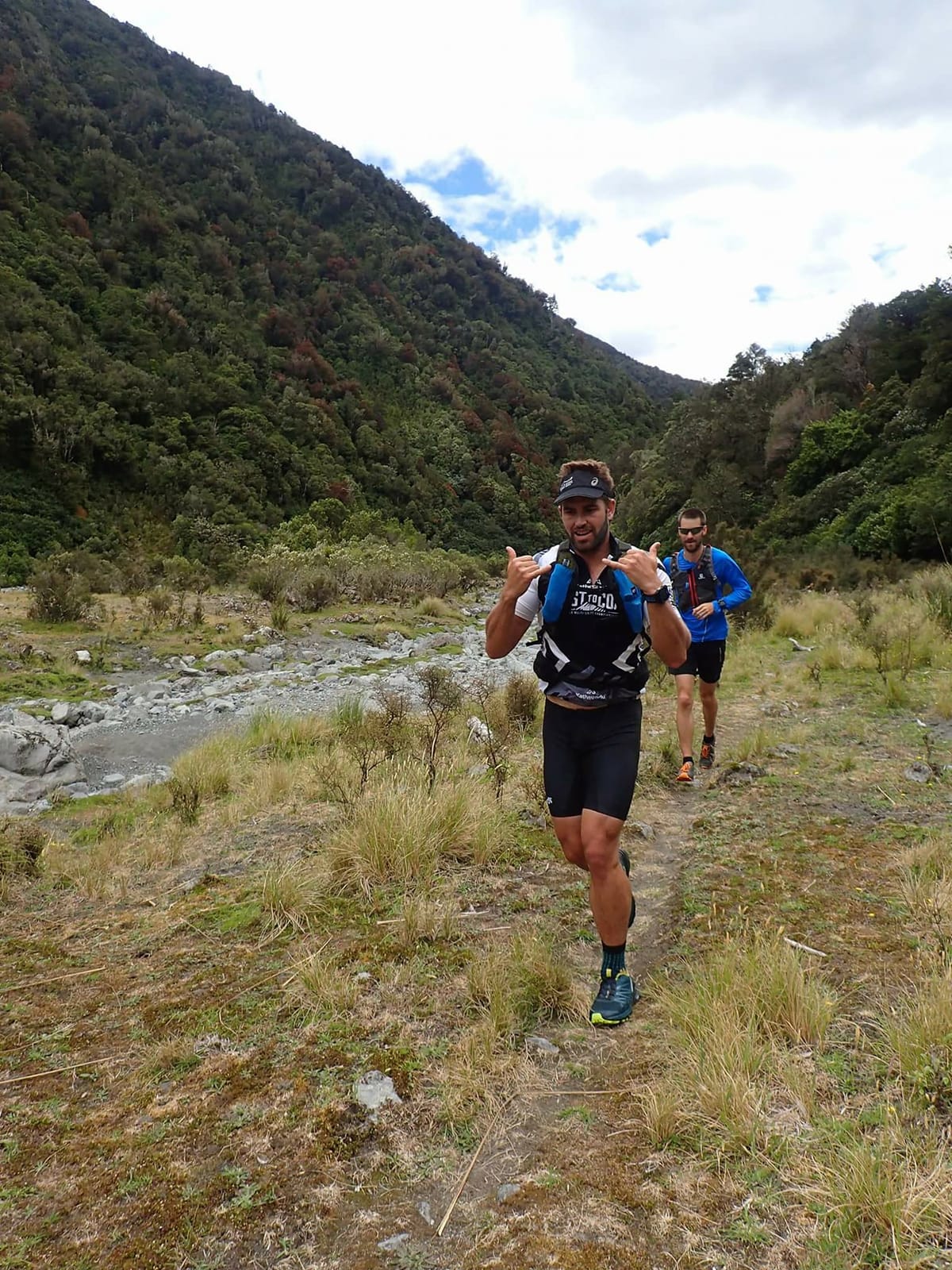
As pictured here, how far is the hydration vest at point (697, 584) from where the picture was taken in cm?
544

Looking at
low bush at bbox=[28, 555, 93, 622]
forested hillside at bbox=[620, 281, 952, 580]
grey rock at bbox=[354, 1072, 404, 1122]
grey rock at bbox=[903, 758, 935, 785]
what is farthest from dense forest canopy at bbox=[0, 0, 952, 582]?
grey rock at bbox=[354, 1072, 404, 1122]

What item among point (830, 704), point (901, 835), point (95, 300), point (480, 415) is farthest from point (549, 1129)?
point (480, 415)

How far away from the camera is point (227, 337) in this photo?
45375 millimetres

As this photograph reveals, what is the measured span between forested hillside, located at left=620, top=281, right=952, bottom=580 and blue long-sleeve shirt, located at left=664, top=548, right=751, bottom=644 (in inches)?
414

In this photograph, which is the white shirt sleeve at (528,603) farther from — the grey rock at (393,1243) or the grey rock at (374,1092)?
the grey rock at (393,1243)

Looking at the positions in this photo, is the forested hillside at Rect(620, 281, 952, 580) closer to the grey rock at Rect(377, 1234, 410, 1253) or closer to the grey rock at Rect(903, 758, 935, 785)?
the grey rock at Rect(903, 758, 935, 785)

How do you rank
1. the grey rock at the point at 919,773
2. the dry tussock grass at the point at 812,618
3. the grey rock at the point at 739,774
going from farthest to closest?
the dry tussock grass at the point at 812,618 → the grey rock at the point at 739,774 → the grey rock at the point at 919,773

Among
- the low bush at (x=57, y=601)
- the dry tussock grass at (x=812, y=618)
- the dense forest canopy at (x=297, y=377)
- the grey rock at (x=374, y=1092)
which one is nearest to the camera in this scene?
the grey rock at (x=374, y=1092)

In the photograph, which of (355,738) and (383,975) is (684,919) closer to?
(383,975)

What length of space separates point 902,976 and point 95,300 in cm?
4823

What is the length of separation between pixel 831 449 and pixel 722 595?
24.2 m

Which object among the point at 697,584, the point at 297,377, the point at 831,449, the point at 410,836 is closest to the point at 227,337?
the point at 297,377

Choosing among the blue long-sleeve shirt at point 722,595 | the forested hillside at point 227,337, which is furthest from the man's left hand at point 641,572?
the forested hillside at point 227,337

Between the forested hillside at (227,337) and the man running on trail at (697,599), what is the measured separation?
24.8 meters
